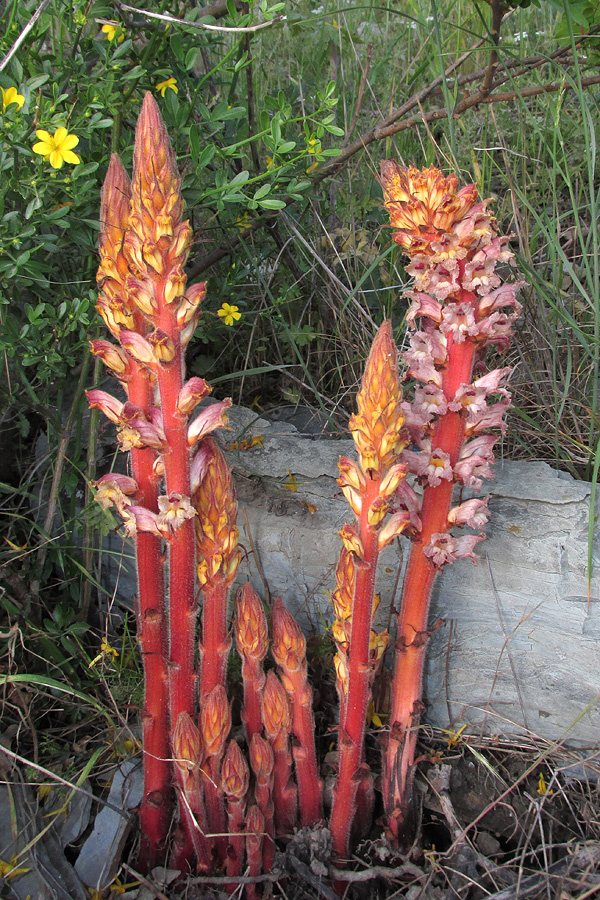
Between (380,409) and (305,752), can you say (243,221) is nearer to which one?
(380,409)

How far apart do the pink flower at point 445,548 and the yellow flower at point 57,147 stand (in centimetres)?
127

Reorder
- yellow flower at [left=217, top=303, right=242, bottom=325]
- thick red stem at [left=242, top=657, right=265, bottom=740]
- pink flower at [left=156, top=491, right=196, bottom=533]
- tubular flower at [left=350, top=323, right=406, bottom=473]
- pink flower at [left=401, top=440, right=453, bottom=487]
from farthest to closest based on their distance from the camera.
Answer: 1. yellow flower at [left=217, top=303, right=242, bottom=325]
2. thick red stem at [left=242, top=657, right=265, bottom=740]
3. pink flower at [left=401, top=440, right=453, bottom=487]
4. pink flower at [left=156, top=491, right=196, bottom=533]
5. tubular flower at [left=350, top=323, right=406, bottom=473]

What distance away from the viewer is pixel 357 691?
1.53 m

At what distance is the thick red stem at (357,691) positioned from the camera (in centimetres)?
141

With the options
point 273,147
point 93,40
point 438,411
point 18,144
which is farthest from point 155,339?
point 93,40

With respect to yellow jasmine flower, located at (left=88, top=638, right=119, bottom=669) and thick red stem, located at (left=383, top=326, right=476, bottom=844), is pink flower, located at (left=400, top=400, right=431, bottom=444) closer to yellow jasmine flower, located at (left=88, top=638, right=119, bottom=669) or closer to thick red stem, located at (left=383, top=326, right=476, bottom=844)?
thick red stem, located at (left=383, top=326, right=476, bottom=844)

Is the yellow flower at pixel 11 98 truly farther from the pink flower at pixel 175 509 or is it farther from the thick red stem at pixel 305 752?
the thick red stem at pixel 305 752

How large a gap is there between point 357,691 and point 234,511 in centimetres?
51

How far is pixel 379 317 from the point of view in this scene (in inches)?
113

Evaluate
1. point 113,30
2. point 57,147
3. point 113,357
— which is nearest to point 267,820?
point 113,357

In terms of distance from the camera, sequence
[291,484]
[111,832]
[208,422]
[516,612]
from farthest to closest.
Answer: [291,484] < [516,612] < [111,832] < [208,422]

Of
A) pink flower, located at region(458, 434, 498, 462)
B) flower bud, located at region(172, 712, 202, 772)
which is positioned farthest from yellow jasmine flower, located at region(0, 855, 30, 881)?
pink flower, located at region(458, 434, 498, 462)

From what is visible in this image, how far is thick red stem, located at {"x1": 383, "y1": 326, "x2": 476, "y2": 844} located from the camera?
4.95ft

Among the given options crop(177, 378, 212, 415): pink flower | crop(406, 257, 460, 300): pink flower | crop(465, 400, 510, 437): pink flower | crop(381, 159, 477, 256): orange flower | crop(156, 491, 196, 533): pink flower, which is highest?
crop(381, 159, 477, 256): orange flower
